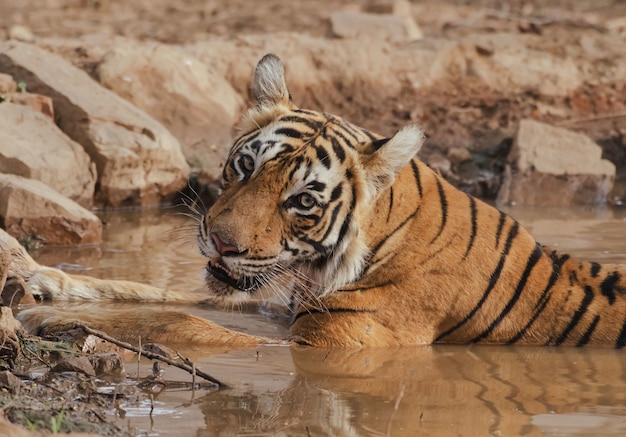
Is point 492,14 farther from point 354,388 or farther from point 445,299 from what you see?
point 354,388

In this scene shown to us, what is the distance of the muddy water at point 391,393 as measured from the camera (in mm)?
3553

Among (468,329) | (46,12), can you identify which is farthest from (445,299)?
(46,12)

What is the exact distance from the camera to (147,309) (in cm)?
497

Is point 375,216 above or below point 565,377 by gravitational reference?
above

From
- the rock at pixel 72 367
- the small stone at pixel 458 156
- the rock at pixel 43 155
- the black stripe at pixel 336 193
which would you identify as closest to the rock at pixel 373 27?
the small stone at pixel 458 156

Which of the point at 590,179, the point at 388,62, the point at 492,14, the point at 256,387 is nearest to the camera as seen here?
the point at 256,387

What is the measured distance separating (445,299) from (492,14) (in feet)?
26.8

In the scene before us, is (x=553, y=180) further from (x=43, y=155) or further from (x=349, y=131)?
(x=349, y=131)

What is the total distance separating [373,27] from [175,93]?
9.42 ft

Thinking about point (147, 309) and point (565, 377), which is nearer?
point (565, 377)

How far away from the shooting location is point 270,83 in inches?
195

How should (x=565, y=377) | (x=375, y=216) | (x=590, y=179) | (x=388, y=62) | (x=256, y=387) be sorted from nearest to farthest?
(x=256, y=387) < (x=565, y=377) < (x=375, y=216) < (x=590, y=179) < (x=388, y=62)

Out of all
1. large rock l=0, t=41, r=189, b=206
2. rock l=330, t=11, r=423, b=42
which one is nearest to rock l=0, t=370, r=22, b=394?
large rock l=0, t=41, r=189, b=206

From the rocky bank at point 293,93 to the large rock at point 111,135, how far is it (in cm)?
1
